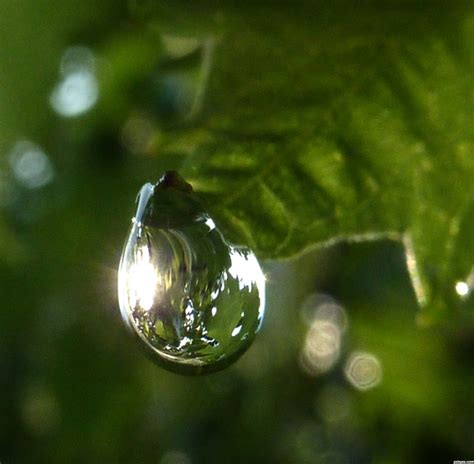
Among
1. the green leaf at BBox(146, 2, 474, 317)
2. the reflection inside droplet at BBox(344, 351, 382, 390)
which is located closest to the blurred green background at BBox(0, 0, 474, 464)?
the reflection inside droplet at BBox(344, 351, 382, 390)

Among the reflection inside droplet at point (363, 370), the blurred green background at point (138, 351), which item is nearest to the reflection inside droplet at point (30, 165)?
the blurred green background at point (138, 351)

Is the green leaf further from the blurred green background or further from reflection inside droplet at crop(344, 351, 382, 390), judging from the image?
reflection inside droplet at crop(344, 351, 382, 390)

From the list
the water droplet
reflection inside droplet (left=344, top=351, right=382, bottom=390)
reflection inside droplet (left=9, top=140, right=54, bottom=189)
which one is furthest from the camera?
reflection inside droplet (left=344, top=351, right=382, bottom=390)

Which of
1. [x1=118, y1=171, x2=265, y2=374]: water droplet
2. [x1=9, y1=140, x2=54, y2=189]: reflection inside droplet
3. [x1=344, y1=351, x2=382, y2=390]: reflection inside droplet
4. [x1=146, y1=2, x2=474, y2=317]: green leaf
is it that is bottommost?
[x1=344, y1=351, x2=382, y2=390]: reflection inside droplet

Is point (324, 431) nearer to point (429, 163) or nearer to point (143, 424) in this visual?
point (143, 424)

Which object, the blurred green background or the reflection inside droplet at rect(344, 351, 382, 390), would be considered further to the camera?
the reflection inside droplet at rect(344, 351, 382, 390)

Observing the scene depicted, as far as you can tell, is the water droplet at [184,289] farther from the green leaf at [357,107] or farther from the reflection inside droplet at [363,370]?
the reflection inside droplet at [363,370]

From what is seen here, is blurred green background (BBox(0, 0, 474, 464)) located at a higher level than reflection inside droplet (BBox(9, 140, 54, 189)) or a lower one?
lower
